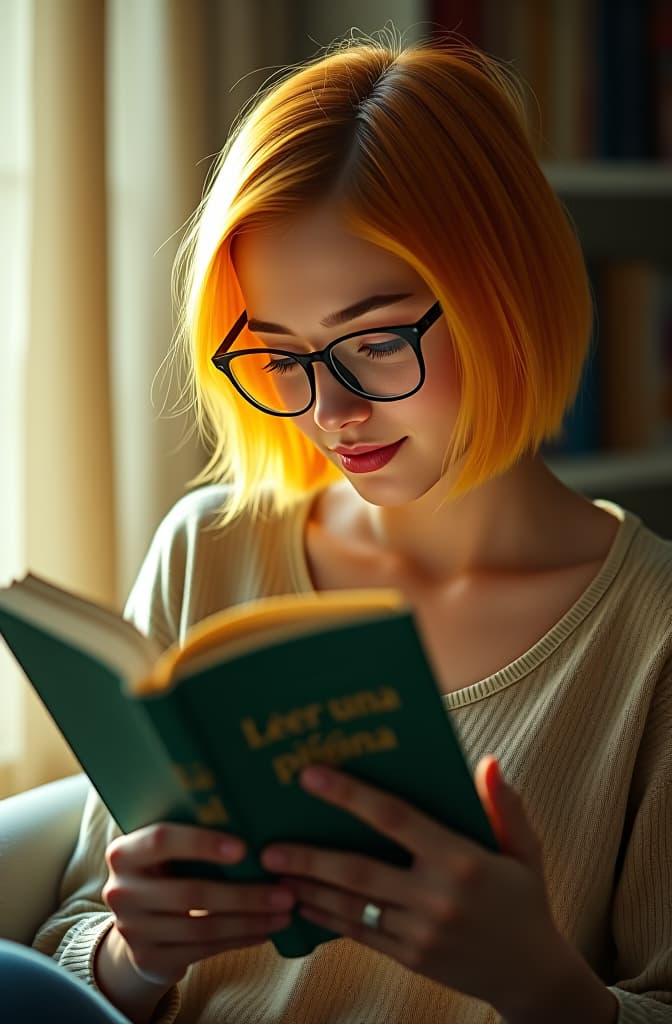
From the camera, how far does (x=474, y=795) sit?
775 mm

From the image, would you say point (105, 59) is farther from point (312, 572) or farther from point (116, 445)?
point (312, 572)

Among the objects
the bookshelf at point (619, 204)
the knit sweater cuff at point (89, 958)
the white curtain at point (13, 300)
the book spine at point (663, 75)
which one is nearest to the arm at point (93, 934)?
the knit sweater cuff at point (89, 958)

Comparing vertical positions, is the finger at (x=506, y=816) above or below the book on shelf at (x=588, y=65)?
below

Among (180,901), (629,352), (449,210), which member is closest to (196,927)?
(180,901)

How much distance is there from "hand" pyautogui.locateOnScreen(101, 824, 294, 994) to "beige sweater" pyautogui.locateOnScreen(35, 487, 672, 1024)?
0.19m

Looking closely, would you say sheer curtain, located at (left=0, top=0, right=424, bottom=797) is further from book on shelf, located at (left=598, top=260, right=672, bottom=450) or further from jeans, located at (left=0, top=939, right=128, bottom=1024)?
jeans, located at (left=0, top=939, right=128, bottom=1024)

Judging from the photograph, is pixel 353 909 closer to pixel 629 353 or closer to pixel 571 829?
pixel 571 829

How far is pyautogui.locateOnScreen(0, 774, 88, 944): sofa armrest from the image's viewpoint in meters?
1.16

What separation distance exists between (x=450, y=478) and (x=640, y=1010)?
507 millimetres

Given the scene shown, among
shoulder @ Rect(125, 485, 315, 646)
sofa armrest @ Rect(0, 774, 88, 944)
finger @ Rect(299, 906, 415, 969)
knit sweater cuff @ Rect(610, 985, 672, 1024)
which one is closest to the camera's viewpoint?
finger @ Rect(299, 906, 415, 969)

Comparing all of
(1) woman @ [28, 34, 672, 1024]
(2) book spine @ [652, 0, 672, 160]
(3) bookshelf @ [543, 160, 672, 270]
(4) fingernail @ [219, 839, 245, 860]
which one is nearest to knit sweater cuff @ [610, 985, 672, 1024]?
(1) woman @ [28, 34, 672, 1024]

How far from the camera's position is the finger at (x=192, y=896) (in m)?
0.82

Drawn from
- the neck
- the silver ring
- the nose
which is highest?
the nose

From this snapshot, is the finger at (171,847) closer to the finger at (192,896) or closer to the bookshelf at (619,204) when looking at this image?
the finger at (192,896)
